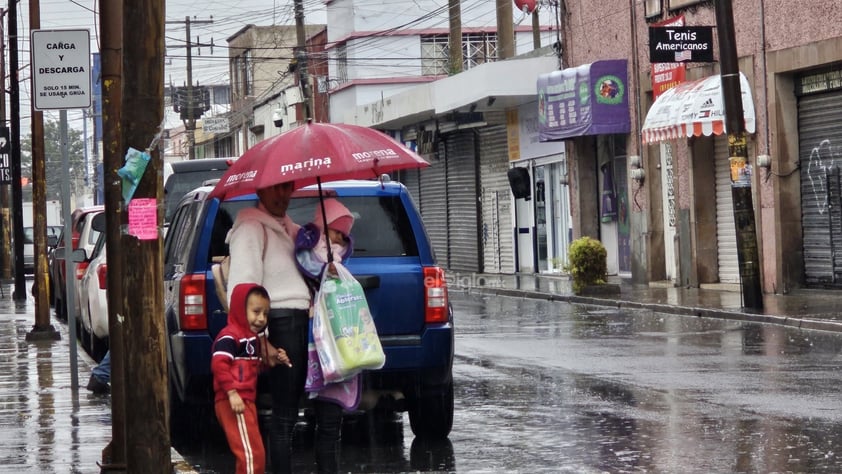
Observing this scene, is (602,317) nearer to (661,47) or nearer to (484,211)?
(661,47)

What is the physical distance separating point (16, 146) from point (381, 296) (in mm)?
22505

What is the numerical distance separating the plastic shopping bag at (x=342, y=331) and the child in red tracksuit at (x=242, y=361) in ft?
0.75

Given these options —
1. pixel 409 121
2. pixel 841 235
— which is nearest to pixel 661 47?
pixel 841 235

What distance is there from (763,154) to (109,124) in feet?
55.1

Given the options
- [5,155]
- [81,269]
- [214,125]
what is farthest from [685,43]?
[214,125]

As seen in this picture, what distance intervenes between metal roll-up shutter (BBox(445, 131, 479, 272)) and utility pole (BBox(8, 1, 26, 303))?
41.8 ft

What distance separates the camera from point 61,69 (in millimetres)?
11617

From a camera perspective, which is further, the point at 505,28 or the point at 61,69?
the point at 505,28

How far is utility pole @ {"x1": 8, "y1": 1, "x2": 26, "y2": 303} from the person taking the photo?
29.2 meters

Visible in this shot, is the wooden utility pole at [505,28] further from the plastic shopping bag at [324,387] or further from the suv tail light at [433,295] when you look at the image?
the plastic shopping bag at [324,387]

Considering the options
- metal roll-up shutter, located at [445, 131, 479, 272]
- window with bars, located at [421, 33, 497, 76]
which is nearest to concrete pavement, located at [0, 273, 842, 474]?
metal roll-up shutter, located at [445, 131, 479, 272]

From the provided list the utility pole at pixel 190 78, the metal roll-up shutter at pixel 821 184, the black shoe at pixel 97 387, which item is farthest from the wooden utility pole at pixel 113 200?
the utility pole at pixel 190 78

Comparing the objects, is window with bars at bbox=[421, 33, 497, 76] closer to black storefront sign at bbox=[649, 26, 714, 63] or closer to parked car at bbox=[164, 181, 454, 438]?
black storefront sign at bbox=[649, 26, 714, 63]

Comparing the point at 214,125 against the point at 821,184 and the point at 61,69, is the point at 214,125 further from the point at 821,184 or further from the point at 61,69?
the point at 61,69
